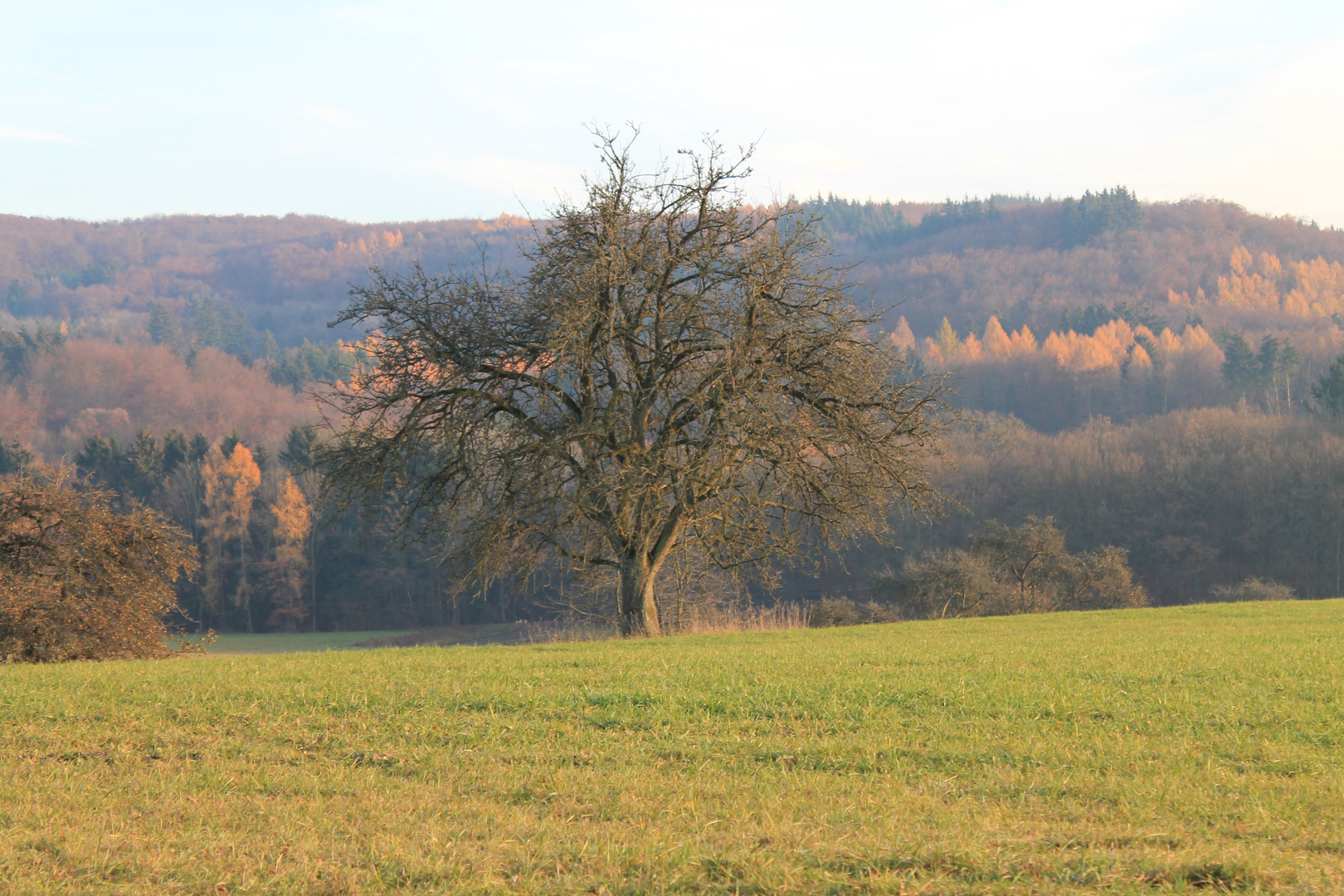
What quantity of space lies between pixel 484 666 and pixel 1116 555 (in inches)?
1458

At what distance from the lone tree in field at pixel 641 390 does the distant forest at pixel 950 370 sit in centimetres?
159

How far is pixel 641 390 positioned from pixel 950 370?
16.0 metres

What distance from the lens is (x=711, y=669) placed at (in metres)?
10.6

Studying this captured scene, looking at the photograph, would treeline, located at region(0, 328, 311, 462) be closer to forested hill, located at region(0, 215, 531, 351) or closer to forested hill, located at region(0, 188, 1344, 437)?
forested hill, located at region(0, 188, 1344, 437)

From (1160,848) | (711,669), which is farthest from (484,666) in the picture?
(1160,848)

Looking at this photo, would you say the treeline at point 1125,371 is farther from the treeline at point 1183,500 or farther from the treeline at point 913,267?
the treeline at point 1183,500

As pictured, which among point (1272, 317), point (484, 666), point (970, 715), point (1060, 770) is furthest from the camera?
point (1272, 317)

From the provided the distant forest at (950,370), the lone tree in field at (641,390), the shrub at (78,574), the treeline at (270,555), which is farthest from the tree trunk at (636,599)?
the treeline at (270,555)

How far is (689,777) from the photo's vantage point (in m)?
6.41

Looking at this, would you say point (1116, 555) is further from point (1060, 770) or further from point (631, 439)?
point (1060, 770)

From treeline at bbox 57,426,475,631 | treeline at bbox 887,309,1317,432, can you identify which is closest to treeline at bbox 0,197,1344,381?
treeline at bbox 887,309,1317,432

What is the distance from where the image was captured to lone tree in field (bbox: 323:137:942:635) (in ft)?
55.6

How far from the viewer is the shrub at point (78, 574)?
612 inches

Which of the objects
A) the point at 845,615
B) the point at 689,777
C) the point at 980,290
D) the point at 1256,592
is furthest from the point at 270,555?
the point at 980,290
